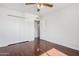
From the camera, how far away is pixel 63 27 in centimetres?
129

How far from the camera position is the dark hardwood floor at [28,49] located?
3.92 feet

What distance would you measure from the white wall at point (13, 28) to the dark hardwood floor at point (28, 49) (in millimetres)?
80

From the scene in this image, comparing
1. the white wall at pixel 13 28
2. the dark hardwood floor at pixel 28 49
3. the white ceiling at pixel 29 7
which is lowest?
the dark hardwood floor at pixel 28 49

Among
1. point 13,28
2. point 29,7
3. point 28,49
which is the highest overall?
point 29,7

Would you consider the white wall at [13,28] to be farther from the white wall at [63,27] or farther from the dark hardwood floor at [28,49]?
the white wall at [63,27]

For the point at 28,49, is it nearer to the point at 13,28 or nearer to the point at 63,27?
the point at 13,28

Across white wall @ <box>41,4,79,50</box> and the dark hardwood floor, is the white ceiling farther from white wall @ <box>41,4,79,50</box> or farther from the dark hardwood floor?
the dark hardwood floor

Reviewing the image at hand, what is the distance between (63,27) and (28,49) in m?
0.73

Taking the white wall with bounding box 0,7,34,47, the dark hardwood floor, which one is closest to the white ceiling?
the white wall with bounding box 0,7,34,47

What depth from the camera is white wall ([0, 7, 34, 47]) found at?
1.21m

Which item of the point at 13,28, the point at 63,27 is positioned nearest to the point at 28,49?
the point at 13,28

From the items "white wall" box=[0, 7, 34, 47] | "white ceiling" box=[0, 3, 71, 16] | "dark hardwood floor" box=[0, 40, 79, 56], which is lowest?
"dark hardwood floor" box=[0, 40, 79, 56]

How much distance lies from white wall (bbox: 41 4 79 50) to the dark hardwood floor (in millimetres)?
76

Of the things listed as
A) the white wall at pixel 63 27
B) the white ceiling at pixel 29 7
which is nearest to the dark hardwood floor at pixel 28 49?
the white wall at pixel 63 27
